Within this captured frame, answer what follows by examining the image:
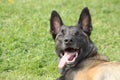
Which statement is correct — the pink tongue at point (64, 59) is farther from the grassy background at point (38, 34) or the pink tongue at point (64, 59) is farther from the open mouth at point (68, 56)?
the grassy background at point (38, 34)

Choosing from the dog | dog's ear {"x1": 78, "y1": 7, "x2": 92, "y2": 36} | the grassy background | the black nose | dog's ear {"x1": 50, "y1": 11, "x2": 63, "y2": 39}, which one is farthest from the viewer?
the grassy background

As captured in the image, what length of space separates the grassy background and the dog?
4.30 feet

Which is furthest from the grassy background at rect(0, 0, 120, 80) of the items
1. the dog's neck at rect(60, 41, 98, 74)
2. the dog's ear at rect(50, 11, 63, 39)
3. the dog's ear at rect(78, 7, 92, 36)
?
the dog's ear at rect(78, 7, 92, 36)

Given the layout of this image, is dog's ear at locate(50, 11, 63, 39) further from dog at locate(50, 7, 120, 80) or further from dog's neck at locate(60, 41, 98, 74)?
dog's neck at locate(60, 41, 98, 74)

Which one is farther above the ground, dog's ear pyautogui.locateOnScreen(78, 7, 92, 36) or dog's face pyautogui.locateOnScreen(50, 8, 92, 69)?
dog's ear pyautogui.locateOnScreen(78, 7, 92, 36)

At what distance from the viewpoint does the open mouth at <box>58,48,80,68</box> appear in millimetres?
7453

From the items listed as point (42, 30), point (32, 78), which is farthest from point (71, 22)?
point (32, 78)

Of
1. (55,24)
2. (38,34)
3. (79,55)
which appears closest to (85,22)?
(55,24)

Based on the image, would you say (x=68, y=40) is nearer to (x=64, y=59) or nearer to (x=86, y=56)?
(x=64, y=59)

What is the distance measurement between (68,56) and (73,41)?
0.27 meters

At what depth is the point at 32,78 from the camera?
8.72 meters

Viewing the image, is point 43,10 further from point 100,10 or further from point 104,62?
point 104,62

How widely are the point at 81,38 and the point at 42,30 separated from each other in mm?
4662

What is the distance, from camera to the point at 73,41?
7441 mm
